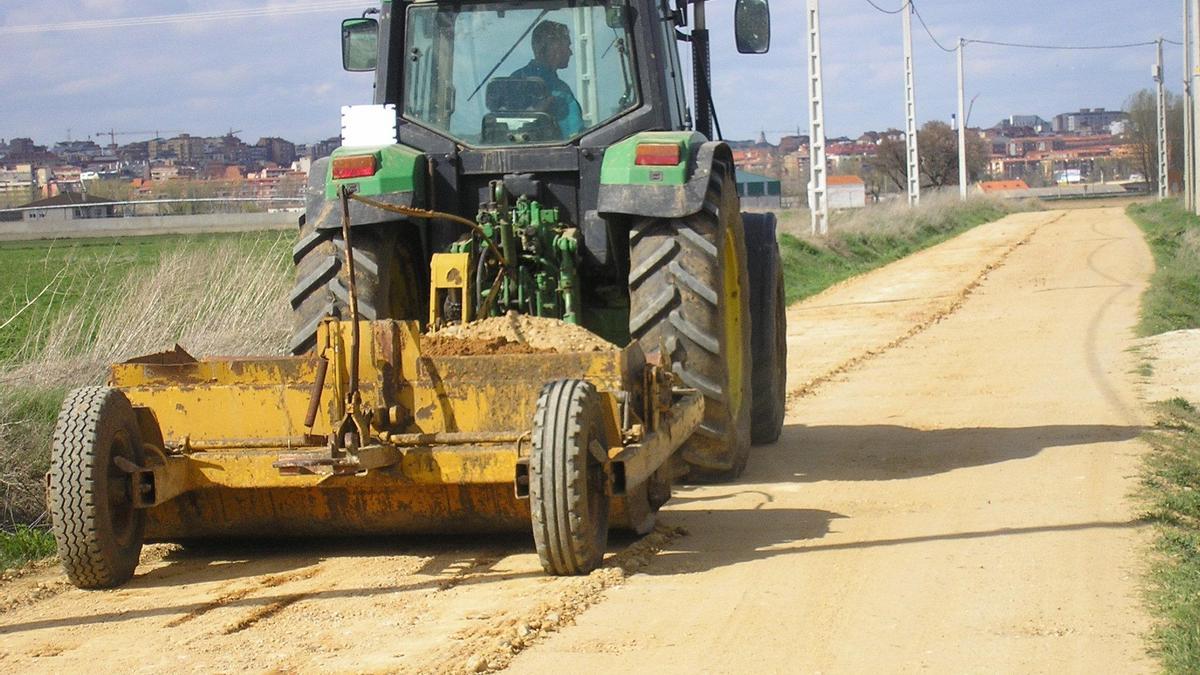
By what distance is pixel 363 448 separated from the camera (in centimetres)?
581

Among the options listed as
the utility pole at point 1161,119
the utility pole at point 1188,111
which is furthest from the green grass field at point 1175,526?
the utility pole at point 1161,119

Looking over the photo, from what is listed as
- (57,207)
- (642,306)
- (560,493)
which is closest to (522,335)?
(642,306)

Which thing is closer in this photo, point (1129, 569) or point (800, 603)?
point (800, 603)

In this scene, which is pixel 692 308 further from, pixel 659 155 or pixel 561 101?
pixel 561 101

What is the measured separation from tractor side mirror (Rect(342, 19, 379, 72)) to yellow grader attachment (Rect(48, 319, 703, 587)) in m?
2.61

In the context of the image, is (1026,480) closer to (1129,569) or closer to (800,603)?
(1129,569)

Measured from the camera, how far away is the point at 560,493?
5598mm

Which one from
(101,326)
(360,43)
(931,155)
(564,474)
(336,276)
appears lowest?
(564,474)

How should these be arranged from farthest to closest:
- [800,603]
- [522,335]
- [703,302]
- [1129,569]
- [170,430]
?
[703,302] < [522,335] < [170,430] < [1129,569] < [800,603]

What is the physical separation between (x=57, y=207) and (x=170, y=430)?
172 feet

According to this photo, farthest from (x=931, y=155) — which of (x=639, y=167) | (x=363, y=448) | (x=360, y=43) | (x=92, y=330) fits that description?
(x=363, y=448)

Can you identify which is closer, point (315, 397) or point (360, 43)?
point (315, 397)

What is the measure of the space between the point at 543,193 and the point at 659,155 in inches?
29.7

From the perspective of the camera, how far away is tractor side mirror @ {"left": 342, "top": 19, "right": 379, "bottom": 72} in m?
8.59
